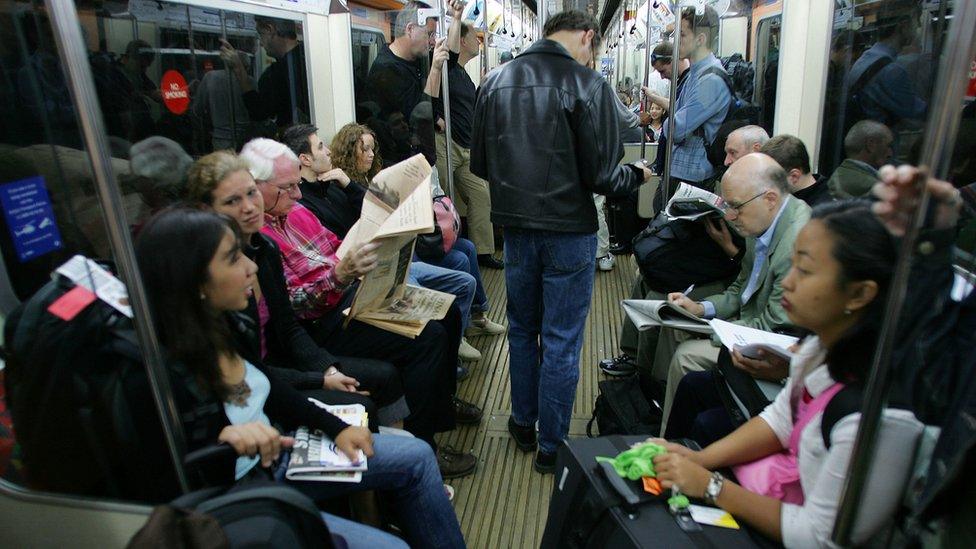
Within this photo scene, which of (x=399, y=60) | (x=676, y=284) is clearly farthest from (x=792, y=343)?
(x=399, y=60)

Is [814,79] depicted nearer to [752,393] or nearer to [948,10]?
[948,10]

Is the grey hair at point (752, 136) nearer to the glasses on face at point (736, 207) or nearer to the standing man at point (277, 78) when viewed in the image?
the glasses on face at point (736, 207)

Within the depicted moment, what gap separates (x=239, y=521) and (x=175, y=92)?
1.97 metres

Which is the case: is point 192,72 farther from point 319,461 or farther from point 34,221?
point 319,461

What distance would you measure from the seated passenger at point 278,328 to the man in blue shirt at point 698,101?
101 inches

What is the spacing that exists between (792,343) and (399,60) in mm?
3164

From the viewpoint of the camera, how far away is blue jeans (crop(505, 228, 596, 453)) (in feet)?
8.43

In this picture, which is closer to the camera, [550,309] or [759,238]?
[759,238]

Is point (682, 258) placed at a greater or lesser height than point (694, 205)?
lesser

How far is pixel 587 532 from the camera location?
1.48 metres

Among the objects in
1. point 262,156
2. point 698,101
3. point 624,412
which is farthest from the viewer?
point 698,101

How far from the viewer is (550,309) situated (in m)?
2.62

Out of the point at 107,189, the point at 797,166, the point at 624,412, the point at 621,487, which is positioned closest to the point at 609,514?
the point at 621,487

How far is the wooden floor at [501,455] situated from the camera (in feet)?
7.89
